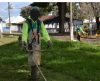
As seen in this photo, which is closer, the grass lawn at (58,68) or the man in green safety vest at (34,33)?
the man in green safety vest at (34,33)

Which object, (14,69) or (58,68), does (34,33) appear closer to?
(58,68)

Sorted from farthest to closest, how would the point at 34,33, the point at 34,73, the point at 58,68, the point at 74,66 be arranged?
the point at 74,66
the point at 58,68
the point at 34,73
the point at 34,33

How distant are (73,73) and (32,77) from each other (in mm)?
1954

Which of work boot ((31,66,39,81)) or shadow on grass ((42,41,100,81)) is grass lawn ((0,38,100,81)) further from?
work boot ((31,66,39,81))

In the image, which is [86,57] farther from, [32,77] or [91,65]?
[32,77]

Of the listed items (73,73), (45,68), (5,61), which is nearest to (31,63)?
(73,73)

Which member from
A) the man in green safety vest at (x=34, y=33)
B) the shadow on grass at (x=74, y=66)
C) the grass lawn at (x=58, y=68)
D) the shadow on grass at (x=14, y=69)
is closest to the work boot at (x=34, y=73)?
the man in green safety vest at (x=34, y=33)

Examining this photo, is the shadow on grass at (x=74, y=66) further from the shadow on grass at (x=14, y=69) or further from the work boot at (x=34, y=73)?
the work boot at (x=34, y=73)

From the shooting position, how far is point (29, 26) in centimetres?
1018

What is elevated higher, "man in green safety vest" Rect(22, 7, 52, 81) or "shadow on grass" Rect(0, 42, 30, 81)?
"man in green safety vest" Rect(22, 7, 52, 81)

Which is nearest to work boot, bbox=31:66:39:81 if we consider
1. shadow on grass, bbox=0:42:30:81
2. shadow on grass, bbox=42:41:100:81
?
shadow on grass, bbox=0:42:30:81

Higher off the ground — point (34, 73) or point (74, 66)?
point (34, 73)

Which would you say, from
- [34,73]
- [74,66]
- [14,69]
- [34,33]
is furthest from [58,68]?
[34,33]

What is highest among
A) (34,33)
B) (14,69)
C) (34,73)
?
(34,33)
